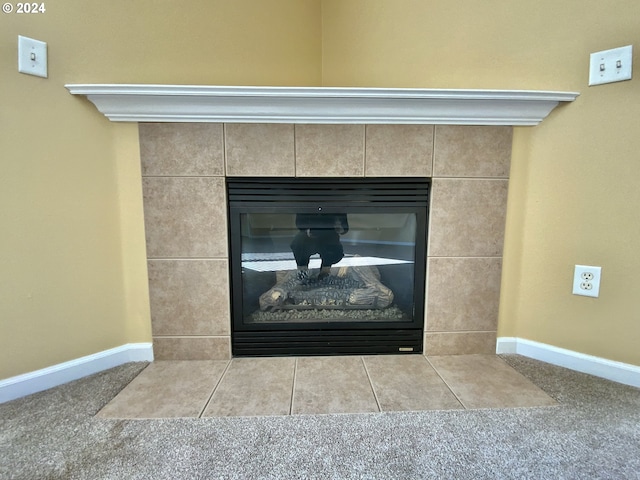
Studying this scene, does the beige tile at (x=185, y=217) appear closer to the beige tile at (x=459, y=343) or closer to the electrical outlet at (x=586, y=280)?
the beige tile at (x=459, y=343)

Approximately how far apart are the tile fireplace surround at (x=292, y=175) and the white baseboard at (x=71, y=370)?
0.09 m

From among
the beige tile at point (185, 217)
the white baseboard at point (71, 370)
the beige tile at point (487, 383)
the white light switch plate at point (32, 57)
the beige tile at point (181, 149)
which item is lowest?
the beige tile at point (487, 383)

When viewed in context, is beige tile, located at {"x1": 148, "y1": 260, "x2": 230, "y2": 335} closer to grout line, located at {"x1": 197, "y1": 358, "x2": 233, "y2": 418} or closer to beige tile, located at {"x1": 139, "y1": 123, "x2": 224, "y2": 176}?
grout line, located at {"x1": 197, "y1": 358, "x2": 233, "y2": 418}

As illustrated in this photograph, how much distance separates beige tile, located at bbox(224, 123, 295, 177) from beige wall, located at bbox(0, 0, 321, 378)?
0.30 meters

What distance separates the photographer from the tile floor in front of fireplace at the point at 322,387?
1.22 meters

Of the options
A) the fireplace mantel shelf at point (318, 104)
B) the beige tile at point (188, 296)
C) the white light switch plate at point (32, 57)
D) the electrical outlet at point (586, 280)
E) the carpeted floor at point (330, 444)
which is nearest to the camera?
the carpeted floor at point (330, 444)

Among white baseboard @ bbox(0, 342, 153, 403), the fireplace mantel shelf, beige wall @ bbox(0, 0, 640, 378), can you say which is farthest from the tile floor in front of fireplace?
the fireplace mantel shelf

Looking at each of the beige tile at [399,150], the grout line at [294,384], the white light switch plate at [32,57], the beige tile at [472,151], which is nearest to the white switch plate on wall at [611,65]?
the beige tile at [472,151]

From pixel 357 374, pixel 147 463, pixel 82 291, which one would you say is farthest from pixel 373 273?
pixel 82 291

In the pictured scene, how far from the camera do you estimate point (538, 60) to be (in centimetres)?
144

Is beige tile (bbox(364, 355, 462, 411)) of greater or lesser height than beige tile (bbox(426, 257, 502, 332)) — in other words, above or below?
below

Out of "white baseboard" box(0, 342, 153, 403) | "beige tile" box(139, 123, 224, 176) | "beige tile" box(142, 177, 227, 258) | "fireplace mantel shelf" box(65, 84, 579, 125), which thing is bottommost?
"white baseboard" box(0, 342, 153, 403)

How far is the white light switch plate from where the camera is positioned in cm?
119

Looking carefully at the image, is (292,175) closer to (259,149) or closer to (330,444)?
(259,149)
